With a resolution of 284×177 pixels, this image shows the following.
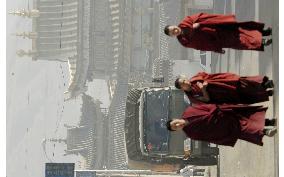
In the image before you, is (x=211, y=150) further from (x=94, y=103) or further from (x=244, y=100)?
(x=94, y=103)

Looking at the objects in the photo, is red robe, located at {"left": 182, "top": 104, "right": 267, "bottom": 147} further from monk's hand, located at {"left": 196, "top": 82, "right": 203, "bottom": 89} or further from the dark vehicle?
the dark vehicle

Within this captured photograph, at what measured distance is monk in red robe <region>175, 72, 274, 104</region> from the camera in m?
7.31

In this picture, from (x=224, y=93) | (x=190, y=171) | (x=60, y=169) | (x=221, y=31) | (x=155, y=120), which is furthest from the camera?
(x=60, y=169)

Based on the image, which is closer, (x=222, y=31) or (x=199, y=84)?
(x=199, y=84)

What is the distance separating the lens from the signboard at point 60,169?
18248mm

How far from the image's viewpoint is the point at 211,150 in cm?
1240

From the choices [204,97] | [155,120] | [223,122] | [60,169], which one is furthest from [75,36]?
[223,122]

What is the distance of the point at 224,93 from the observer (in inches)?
290

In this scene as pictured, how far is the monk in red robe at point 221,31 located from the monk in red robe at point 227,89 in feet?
1.60

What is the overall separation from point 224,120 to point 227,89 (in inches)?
16.4

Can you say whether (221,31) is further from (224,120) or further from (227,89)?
(224,120)

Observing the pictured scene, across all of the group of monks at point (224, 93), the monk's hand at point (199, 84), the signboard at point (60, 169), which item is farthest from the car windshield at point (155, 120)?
the signboard at point (60, 169)

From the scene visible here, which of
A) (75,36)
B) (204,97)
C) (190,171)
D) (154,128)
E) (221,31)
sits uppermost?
(75,36)

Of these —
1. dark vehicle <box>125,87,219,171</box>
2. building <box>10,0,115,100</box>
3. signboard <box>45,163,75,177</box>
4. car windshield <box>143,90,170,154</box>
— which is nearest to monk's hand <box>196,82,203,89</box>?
dark vehicle <box>125,87,219,171</box>
